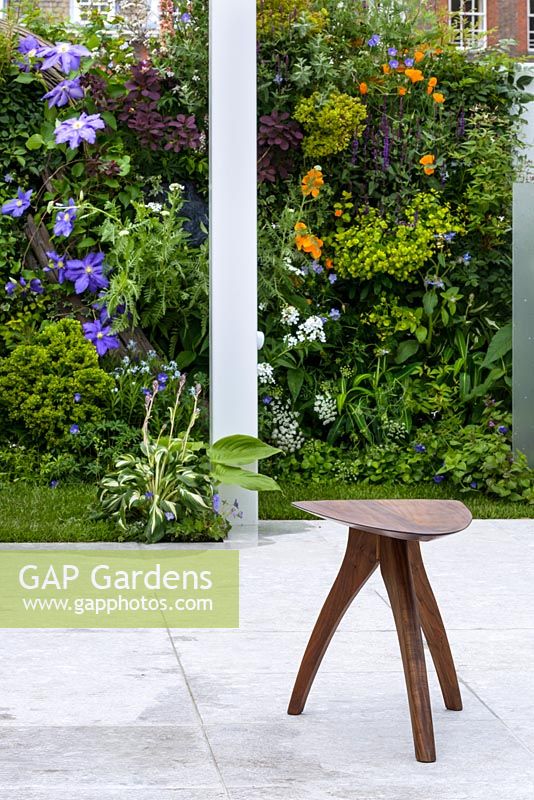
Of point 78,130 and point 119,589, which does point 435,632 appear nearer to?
point 119,589

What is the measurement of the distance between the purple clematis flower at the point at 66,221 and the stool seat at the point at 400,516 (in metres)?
4.43

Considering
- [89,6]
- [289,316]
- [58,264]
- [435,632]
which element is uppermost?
[89,6]

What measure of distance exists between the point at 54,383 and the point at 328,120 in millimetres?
2518

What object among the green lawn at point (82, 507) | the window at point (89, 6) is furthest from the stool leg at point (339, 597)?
the window at point (89, 6)

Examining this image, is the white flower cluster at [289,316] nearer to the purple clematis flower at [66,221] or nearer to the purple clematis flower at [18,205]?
the purple clematis flower at [66,221]

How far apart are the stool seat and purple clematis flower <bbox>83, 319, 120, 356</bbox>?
4.18 metres

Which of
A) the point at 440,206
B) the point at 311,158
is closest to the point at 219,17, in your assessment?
the point at 311,158

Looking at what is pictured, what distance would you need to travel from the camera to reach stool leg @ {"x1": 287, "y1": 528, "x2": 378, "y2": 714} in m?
2.98

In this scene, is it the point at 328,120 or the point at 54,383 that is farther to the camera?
the point at 328,120

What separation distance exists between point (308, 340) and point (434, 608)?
4.26 m

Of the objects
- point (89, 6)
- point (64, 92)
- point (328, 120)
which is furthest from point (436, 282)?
point (89, 6)

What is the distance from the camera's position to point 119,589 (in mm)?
4535

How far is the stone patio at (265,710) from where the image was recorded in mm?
2613

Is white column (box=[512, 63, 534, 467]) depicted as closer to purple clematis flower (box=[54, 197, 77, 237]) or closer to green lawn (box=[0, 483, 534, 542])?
green lawn (box=[0, 483, 534, 542])
